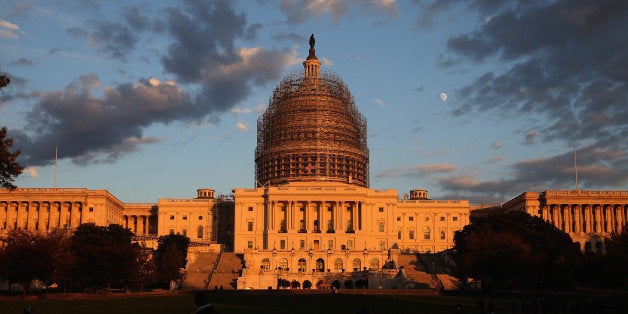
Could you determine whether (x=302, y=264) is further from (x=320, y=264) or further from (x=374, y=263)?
(x=374, y=263)

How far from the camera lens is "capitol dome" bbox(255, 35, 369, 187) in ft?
494

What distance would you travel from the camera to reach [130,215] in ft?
520

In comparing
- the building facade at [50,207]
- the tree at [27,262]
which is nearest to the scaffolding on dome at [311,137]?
the building facade at [50,207]

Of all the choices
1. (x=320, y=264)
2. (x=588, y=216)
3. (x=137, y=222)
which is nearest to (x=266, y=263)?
A: (x=320, y=264)

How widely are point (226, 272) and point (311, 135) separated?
4604 centimetres

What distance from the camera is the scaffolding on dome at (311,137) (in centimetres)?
15062

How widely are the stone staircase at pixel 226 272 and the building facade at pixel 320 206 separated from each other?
184 cm

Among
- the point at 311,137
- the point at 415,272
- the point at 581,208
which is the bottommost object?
the point at 415,272

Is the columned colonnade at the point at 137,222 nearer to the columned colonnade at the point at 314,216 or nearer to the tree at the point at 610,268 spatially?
the columned colonnade at the point at 314,216

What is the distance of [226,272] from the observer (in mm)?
110938

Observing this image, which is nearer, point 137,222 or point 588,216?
point 588,216

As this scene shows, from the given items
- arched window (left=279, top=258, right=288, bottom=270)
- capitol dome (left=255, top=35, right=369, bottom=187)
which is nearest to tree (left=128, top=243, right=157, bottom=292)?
arched window (left=279, top=258, right=288, bottom=270)

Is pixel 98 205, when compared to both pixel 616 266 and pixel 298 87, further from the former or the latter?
pixel 616 266

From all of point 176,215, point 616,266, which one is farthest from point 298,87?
point 616,266
